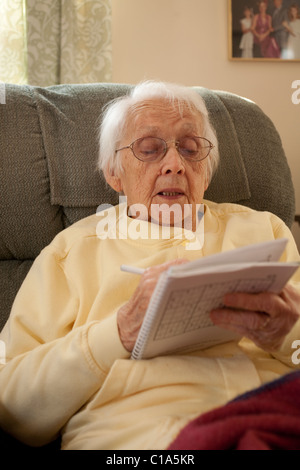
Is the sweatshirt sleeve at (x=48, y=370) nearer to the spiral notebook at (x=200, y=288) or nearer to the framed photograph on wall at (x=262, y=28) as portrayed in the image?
the spiral notebook at (x=200, y=288)

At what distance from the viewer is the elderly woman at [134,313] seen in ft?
3.23

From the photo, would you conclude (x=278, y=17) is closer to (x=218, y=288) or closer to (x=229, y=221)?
(x=229, y=221)

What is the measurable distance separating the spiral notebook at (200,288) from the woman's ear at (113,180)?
23.3 inches

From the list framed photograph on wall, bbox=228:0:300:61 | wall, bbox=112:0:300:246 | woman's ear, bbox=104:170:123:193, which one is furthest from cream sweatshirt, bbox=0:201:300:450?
framed photograph on wall, bbox=228:0:300:61

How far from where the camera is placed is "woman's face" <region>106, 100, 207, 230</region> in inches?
52.2

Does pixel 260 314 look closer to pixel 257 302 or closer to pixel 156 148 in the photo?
pixel 257 302

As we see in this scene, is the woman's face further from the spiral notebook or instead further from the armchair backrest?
the spiral notebook

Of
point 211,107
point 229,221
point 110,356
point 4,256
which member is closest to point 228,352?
point 110,356

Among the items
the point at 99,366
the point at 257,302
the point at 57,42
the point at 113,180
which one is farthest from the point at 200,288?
the point at 57,42

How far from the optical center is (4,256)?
1486 mm

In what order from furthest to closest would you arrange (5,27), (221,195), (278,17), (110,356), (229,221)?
(278,17) < (5,27) < (221,195) < (229,221) < (110,356)

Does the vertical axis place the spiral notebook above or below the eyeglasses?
below

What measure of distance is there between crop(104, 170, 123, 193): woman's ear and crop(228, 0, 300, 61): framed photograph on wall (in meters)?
1.47
